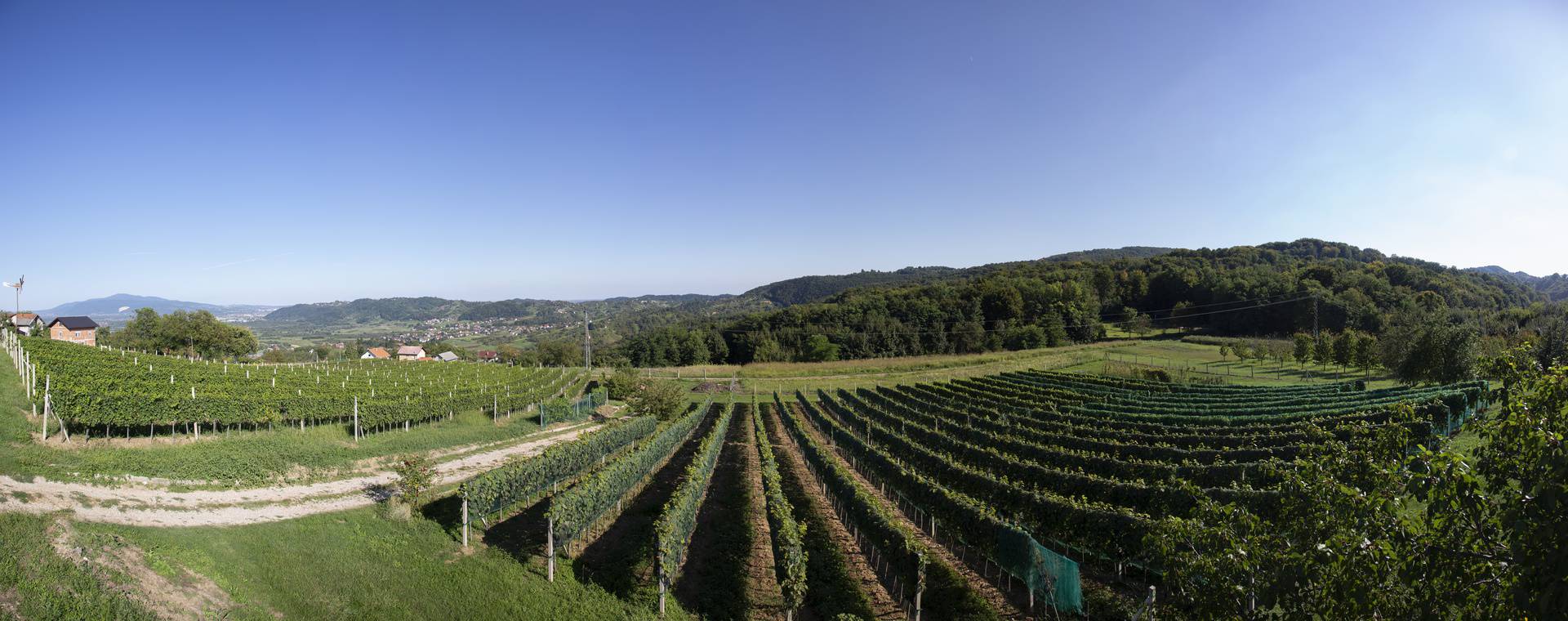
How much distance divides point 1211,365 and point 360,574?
8601 cm

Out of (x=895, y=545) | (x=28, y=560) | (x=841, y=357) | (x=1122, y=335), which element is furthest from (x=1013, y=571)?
(x=1122, y=335)

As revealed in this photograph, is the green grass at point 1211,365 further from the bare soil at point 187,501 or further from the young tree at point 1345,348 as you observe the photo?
the bare soil at point 187,501

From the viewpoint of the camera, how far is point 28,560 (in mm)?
8516

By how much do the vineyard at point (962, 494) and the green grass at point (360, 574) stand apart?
1.36 meters

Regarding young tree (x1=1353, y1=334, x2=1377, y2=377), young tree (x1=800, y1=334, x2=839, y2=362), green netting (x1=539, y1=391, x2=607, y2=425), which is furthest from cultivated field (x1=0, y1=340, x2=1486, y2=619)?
young tree (x1=800, y1=334, x2=839, y2=362)

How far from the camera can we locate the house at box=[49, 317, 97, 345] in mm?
73812

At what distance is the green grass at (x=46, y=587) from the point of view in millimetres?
7688

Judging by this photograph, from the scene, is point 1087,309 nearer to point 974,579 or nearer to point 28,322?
point 974,579

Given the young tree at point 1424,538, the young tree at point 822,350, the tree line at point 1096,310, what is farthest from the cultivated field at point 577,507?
the tree line at point 1096,310

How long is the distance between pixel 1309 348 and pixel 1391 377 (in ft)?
23.8

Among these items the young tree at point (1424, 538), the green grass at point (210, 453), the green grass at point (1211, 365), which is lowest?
the green grass at point (1211, 365)

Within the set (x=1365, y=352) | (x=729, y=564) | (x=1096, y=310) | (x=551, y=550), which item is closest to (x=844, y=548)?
(x=729, y=564)

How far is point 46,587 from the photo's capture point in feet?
26.7

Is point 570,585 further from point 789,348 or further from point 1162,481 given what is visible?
point 789,348
